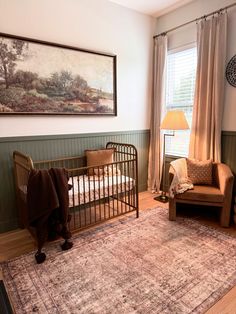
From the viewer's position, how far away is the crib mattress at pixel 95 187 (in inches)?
92.9

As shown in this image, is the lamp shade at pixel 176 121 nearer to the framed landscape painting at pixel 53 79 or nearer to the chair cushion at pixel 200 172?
the chair cushion at pixel 200 172

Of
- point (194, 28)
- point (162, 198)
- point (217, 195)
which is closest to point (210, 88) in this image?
point (194, 28)

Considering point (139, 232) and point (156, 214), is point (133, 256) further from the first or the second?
point (156, 214)

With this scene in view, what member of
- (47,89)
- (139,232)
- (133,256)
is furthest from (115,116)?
(133,256)

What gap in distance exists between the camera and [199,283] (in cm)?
172

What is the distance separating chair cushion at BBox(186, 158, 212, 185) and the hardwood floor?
46cm

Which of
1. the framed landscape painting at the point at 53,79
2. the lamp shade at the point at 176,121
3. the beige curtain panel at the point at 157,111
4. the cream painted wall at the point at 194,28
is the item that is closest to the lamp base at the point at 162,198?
the beige curtain panel at the point at 157,111

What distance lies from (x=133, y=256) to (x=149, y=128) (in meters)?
2.27

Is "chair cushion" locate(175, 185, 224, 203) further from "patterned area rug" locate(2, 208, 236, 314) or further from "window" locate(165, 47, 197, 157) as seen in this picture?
"window" locate(165, 47, 197, 157)

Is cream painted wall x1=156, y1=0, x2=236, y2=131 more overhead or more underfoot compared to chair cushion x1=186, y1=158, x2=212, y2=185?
more overhead

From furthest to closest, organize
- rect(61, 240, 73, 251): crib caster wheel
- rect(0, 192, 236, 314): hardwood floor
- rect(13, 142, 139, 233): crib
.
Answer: rect(13, 142, 139, 233): crib < rect(61, 240, 73, 251): crib caster wheel < rect(0, 192, 236, 314): hardwood floor

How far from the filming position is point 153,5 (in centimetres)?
316

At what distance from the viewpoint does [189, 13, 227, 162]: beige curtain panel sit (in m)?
2.72

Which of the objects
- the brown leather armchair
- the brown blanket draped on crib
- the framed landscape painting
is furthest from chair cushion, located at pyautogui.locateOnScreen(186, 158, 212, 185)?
the brown blanket draped on crib
